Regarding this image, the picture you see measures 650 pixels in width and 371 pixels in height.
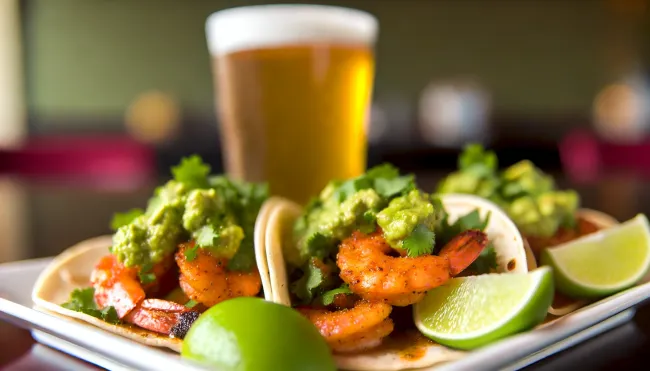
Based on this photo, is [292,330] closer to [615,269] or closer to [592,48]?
[615,269]

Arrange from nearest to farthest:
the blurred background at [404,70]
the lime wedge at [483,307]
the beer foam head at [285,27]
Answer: the lime wedge at [483,307] < the beer foam head at [285,27] < the blurred background at [404,70]

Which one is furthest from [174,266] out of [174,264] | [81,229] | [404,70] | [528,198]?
[404,70]

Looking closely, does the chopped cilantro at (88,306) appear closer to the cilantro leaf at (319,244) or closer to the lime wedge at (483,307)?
the cilantro leaf at (319,244)

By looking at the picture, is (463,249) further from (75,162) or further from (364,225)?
(75,162)

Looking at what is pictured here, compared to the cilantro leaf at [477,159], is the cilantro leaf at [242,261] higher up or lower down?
lower down

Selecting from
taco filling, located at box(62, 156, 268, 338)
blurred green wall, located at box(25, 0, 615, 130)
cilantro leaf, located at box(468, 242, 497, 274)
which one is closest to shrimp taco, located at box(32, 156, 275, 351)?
taco filling, located at box(62, 156, 268, 338)

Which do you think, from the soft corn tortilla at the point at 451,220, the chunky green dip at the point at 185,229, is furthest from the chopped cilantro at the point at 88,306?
the soft corn tortilla at the point at 451,220
